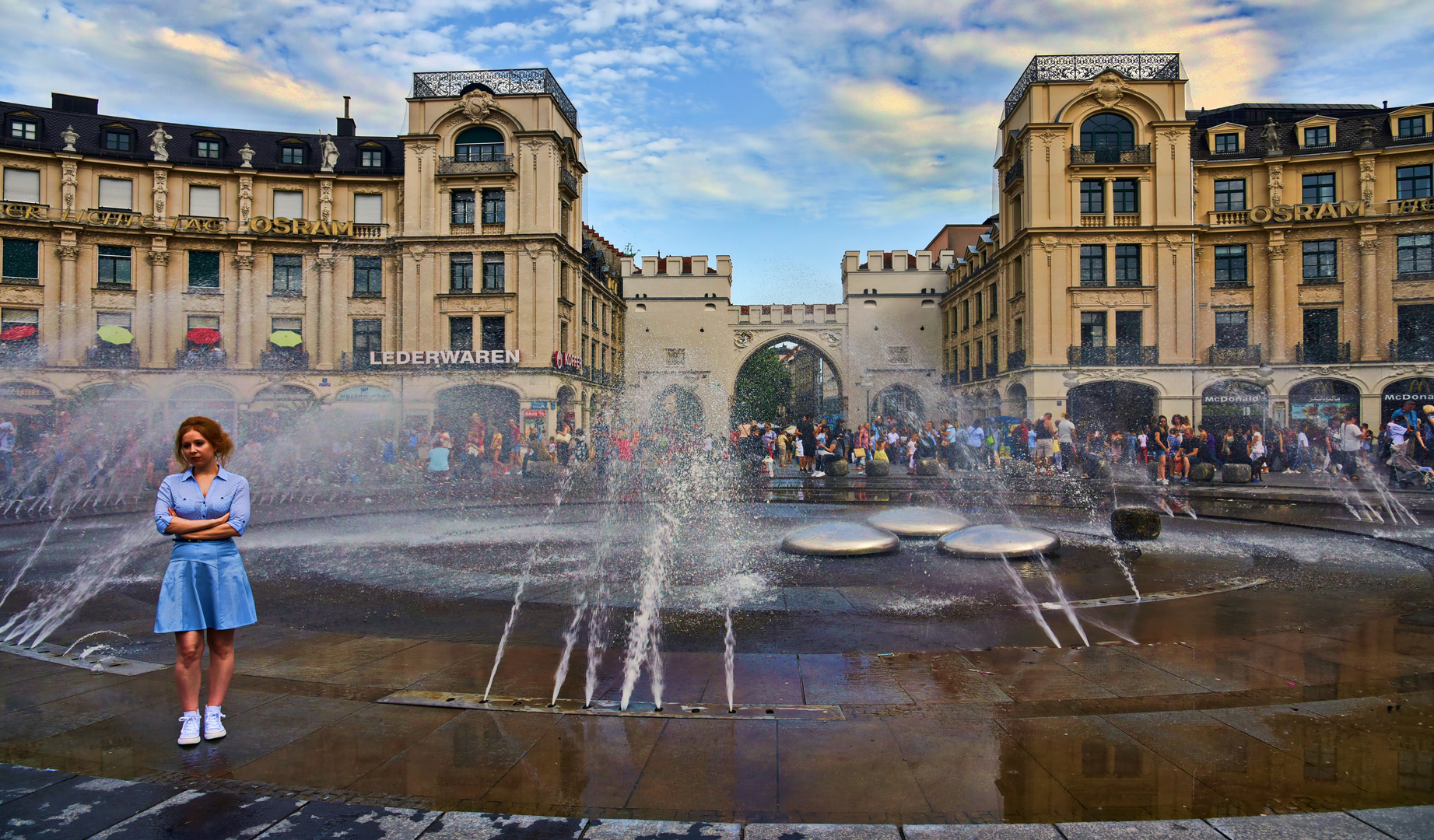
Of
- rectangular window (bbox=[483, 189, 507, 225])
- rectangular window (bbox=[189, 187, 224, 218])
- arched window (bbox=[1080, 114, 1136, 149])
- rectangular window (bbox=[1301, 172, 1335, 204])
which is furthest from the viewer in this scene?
rectangular window (bbox=[189, 187, 224, 218])

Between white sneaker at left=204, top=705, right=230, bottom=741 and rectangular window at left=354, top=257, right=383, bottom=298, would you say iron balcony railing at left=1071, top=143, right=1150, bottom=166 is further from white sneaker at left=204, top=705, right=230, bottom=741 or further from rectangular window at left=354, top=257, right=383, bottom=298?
white sneaker at left=204, top=705, right=230, bottom=741

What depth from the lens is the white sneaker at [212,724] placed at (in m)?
3.61

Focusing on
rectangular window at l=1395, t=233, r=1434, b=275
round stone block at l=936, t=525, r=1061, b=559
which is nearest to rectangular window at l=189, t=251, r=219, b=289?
round stone block at l=936, t=525, r=1061, b=559

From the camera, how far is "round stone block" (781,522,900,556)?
8.92m

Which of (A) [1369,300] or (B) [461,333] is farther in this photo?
(B) [461,333]

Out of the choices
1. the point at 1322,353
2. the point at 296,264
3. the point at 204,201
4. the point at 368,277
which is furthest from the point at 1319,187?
the point at 204,201

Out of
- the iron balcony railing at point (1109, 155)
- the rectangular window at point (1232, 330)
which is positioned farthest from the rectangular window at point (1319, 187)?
the iron balcony railing at point (1109, 155)

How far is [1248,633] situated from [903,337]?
1670 inches

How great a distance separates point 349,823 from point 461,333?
33.3m

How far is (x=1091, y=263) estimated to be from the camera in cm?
3169

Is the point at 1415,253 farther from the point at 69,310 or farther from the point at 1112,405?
the point at 69,310

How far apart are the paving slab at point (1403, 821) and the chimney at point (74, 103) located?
48.4 m

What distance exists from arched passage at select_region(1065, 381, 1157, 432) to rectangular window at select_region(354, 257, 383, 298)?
101ft

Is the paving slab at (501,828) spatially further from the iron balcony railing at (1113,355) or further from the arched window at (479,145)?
the arched window at (479,145)
